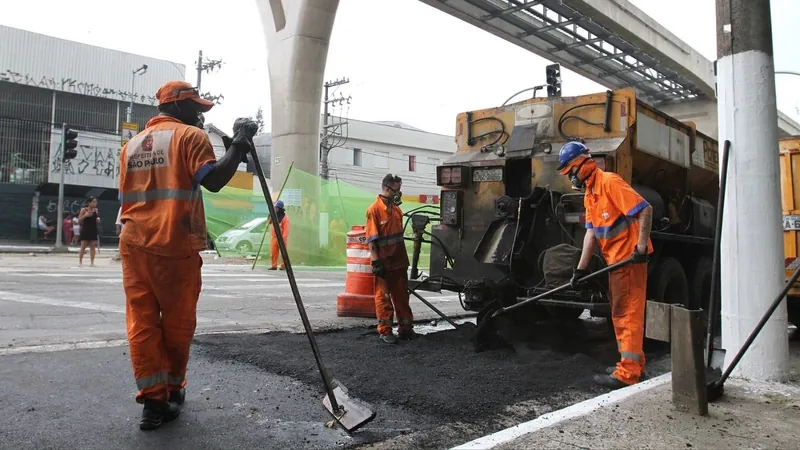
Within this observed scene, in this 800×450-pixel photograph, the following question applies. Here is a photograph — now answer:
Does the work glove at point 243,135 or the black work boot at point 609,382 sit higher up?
the work glove at point 243,135

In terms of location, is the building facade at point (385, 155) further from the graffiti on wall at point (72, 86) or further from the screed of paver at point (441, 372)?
the screed of paver at point (441, 372)

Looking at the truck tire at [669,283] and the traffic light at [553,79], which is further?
the traffic light at [553,79]

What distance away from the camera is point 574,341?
619 centimetres

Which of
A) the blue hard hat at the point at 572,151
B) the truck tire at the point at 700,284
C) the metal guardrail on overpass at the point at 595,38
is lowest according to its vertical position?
the truck tire at the point at 700,284

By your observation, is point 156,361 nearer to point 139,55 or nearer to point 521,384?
point 521,384

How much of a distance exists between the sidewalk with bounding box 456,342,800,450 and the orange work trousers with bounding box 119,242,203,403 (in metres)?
1.65

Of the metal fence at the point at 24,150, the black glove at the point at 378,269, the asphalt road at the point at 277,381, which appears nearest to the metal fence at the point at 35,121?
the metal fence at the point at 24,150

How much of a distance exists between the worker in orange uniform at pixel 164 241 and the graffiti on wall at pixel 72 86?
29.7m

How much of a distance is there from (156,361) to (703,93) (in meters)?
28.5

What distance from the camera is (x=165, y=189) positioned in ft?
10.6

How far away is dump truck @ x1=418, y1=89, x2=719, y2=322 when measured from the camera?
5.51 m

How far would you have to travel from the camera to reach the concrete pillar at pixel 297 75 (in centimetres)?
1684

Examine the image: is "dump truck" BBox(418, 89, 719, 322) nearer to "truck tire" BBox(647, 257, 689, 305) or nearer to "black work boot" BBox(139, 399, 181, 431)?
→ "truck tire" BBox(647, 257, 689, 305)

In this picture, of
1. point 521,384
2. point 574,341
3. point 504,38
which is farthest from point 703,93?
point 521,384
